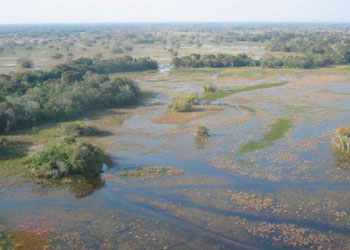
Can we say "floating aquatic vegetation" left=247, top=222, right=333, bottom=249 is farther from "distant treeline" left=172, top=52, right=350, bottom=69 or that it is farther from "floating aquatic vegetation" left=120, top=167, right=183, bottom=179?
"distant treeline" left=172, top=52, right=350, bottom=69

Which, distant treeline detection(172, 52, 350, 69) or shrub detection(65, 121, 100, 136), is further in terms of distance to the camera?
distant treeline detection(172, 52, 350, 69)

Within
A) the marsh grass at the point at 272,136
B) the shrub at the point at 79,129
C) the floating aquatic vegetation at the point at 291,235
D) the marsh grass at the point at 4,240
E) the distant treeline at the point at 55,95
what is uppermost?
the distant treeline at the point at 55,95

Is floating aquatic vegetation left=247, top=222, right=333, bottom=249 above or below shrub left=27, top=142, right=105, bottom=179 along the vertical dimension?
below

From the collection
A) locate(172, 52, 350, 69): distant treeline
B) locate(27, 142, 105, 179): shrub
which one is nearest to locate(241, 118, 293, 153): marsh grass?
locate(27, 142, 105, 179): shrub

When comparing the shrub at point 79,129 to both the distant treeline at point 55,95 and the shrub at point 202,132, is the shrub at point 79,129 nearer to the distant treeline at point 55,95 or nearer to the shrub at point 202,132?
the distant treeline at point 55,95

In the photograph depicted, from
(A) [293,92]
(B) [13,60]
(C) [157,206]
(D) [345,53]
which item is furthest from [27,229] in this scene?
(D) [345,53]

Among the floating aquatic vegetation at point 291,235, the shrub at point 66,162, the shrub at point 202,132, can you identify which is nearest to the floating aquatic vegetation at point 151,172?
the shrub at point 66,162
